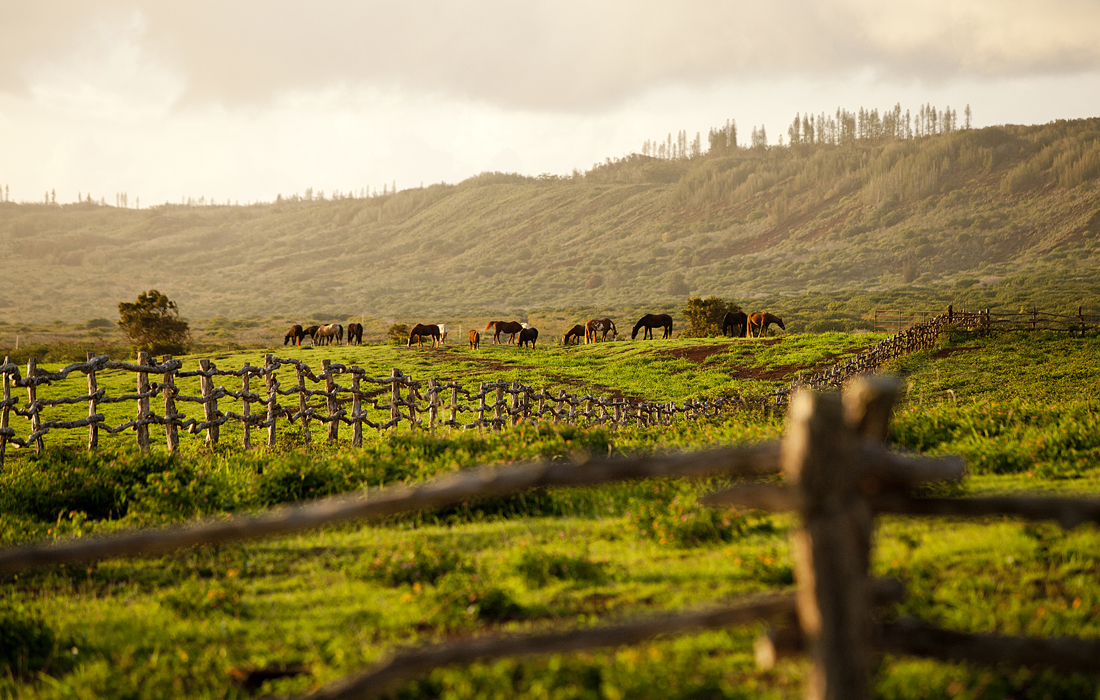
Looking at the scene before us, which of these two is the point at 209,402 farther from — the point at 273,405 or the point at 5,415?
the point at 5,415

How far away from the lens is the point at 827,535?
8.91ft

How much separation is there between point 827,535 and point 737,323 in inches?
2117

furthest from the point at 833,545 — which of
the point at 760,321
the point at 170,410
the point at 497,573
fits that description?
the point at 760,321

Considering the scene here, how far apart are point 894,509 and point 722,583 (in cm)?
234

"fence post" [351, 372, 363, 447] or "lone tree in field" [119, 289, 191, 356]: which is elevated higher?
"lone tree in field" [119, 289, 191, 356]

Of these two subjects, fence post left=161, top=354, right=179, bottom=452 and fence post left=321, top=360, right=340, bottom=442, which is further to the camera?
fence post left=321, top=360, right=340, bottom=442

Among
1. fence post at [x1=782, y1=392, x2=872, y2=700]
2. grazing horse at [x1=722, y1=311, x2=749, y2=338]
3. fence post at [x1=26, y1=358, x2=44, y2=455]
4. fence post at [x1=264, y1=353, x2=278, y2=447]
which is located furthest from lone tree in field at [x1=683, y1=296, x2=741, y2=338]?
fence post at [x1=782, y1=392, x2=872, y2=700]

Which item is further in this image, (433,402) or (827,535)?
(433,402)

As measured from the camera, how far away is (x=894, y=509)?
2975mm

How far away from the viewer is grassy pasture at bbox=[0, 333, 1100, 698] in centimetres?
365

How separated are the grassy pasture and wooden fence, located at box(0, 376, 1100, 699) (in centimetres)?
53

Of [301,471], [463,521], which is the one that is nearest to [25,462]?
[301,471]

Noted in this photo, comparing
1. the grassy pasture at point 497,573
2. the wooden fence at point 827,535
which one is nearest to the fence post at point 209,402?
the grassy pasture at point 497,573

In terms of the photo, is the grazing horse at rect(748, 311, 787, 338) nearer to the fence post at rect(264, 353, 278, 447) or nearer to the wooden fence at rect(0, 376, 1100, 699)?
the fence post at rect(264, 353, 278, 447)
